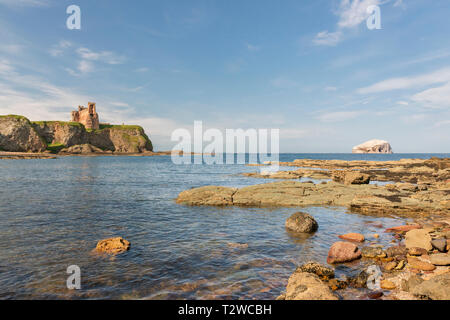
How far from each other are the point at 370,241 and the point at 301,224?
387 cm

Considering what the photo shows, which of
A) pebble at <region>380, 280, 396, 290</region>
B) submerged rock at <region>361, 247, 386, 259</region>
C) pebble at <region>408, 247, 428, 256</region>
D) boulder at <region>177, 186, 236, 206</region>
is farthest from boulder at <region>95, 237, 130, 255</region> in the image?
pebble at <region>408, 247, 428, 256</region>

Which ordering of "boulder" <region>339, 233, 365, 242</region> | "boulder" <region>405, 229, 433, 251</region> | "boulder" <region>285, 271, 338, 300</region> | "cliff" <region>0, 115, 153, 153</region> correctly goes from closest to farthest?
"boulder" <region>285, 271, 338, 300</region> → "boulder" <region>405, 229, 433, 251</region> → "boulder" <region>339, 233, 365, 242</region> → "cliff" <region>0, 115, 153, 153</region>

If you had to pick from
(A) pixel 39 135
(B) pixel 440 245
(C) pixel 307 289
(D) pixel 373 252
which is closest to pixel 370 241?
(D) pixel 373 252

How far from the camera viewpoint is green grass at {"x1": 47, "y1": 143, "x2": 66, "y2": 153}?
174 metres

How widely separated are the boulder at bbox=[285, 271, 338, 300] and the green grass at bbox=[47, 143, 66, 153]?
690 ft

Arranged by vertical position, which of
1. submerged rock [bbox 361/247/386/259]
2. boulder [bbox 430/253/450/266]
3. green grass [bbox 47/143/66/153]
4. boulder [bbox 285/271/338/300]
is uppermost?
green grass [bbox 47/143/66/153]

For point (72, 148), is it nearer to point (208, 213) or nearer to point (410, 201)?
point (208, 213)

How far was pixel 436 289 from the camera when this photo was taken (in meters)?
6.95

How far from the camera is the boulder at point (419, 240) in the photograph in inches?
453

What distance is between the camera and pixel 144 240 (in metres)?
13.9

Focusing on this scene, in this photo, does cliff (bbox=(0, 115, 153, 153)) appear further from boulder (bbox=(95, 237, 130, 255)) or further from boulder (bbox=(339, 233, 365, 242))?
boulder (bbox=(339, 233, 365, 242))

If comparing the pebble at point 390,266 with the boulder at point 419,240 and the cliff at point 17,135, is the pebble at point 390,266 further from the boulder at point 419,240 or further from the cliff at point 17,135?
the cliff at point 17,135
